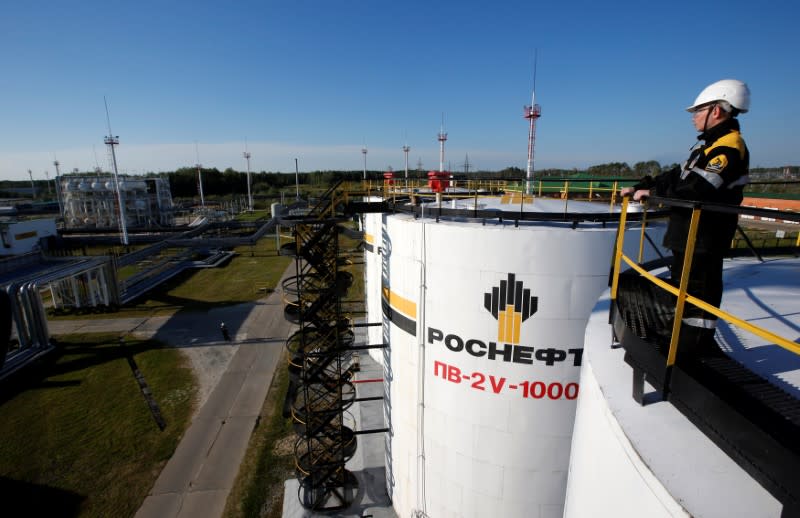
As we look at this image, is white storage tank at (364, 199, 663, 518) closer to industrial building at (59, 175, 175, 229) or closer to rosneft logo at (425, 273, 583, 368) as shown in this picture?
rosneft logo at (425, 273, 583, 368)

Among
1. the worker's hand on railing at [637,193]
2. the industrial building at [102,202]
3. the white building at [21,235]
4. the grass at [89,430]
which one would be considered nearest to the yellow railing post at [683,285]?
the worker's hand on railing at [637,193]

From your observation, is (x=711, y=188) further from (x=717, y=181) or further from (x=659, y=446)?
(x=659, y=446)

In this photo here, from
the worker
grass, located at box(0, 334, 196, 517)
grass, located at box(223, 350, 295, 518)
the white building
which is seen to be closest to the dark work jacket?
the worker

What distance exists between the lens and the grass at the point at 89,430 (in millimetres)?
12375

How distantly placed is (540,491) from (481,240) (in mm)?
5652

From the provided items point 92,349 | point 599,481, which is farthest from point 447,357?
point 92,349

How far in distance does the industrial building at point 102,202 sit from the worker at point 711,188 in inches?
2754

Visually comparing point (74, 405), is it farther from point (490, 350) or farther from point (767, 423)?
point (767, 423)

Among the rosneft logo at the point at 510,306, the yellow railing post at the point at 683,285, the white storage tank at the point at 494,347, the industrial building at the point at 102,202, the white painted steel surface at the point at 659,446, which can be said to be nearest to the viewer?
the white painted steel surface at the point at 659,446

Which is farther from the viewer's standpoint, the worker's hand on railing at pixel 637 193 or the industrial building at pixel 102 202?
the industrial building at pixel 102 202

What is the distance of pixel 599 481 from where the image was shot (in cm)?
325

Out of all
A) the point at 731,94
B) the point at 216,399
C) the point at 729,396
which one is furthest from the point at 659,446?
the point at 216,399

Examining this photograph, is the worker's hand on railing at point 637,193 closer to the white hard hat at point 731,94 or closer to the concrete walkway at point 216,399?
the white hard hat at point 731,94

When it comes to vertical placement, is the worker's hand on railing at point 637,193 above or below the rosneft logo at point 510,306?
above
